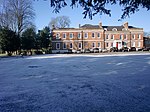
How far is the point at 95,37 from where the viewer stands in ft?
237

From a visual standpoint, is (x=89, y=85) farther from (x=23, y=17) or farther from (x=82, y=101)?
(x=23, y=17)

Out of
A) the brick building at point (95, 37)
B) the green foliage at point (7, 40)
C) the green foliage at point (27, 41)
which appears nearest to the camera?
the green foliage at point (7, 40)

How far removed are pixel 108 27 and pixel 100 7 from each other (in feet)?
230

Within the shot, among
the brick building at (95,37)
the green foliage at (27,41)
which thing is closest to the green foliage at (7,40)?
the green foliage at (27,41)

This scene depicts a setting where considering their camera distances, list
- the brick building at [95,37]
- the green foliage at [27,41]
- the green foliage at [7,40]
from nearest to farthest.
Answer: the green foliage at [7,40] < the green foliage at [27,41] < the brick building at [95,37]

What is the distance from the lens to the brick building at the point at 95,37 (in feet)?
232

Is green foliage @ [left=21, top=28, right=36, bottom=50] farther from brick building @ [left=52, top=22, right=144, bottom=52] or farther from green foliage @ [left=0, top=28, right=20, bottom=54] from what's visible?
brick building @ [left=52, top=22, right=144, bottom=52]

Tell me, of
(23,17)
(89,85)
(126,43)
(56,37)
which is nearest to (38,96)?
(89,85)

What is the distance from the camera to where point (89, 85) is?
33.8ft

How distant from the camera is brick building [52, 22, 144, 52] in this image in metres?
70.8

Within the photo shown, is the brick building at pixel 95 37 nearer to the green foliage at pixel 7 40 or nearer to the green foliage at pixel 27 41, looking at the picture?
the green foliage at pixel 27 41

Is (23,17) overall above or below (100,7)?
above

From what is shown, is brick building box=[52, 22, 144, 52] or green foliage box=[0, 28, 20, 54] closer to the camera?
green foliage box=[0, 28, 20, 54]

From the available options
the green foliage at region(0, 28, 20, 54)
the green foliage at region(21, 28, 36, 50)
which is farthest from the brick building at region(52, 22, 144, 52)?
the green foliage at region(0, 28, 20, 54)
